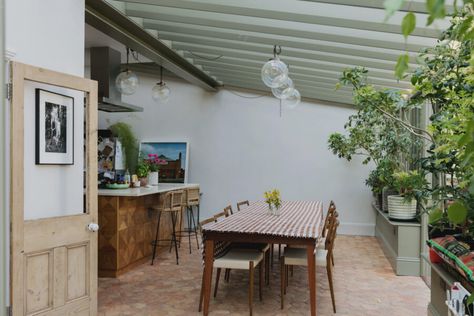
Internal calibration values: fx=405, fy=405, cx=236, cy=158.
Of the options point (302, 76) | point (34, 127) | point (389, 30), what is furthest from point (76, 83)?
point (302, 76)

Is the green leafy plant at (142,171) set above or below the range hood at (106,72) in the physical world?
below

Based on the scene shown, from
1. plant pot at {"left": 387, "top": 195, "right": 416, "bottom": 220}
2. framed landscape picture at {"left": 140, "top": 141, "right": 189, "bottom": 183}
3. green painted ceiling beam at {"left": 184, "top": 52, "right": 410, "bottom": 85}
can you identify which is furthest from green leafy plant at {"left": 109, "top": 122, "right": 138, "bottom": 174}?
plant pot at {"left": 387, "top": 195, "right": 416, "bottom": 220}

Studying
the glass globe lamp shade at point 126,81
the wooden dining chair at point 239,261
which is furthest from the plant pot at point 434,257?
the glass globe lamp shade at point 126,81

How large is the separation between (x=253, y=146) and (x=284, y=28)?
4.35m

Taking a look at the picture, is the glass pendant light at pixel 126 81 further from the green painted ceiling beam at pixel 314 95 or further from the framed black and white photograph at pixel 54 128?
the green painted ceiling beam at pixel 314 95

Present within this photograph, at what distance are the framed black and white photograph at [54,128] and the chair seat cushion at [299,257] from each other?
7.54ft

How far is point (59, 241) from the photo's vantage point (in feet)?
10.3

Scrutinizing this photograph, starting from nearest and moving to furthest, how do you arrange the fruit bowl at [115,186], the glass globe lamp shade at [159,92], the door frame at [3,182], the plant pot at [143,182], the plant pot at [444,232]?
1. the door frame at [3,182]
2. the plant pot at [444,232]
3. the fruit bowl at [115,186]
4. the glass globe lamp shade at [159,92]
5. the plant pot at [143,182]

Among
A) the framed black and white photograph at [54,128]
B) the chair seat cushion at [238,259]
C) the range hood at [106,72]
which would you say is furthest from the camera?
the range hood at [106,72]

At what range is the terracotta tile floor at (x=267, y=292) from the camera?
13.1ft

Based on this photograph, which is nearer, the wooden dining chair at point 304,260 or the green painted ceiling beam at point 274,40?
the wooden dining chair at point 304,260

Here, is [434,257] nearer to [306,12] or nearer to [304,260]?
[304,260]

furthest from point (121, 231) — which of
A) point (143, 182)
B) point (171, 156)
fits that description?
point (171, 156)

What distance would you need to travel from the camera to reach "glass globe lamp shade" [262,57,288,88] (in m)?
4.00
